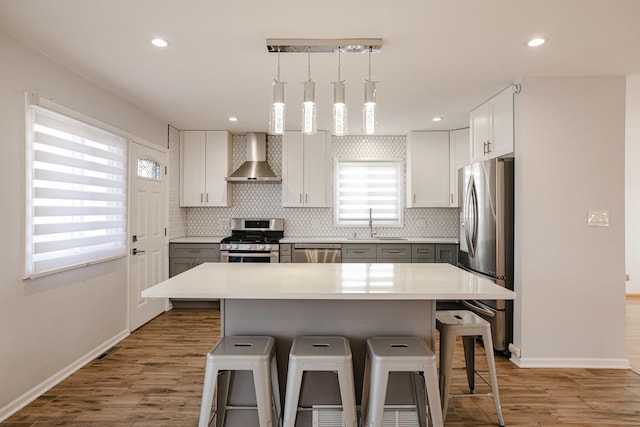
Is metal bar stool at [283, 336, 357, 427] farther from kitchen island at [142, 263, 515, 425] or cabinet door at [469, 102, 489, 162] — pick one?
cabinet door at [469, 102, 489, 162]

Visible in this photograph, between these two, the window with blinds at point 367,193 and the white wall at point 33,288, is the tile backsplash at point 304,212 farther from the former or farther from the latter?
the white wall at point 33,288

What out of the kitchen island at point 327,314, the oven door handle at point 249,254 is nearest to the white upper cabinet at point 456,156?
the oven door handle at point 249,254

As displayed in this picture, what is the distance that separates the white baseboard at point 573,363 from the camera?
3.04m

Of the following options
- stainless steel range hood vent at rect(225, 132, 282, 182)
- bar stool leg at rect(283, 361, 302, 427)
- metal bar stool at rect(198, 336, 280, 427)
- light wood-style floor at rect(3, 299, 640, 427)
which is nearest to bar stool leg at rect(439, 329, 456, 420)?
light wood-style floor at rect(3, 299, 640, 427)

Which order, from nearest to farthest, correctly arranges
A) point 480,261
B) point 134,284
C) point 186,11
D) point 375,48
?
point 186,11, point 375,48, point 480,261, point 134,284

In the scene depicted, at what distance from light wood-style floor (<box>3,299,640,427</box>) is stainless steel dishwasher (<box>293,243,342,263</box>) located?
1.78 metres

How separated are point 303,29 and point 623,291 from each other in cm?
323

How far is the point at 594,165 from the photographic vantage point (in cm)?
305

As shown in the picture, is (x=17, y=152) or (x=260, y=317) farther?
(x=17, y=152)

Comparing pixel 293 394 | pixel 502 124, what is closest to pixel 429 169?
pixel 502 124

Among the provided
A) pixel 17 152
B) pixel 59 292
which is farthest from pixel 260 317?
pixel 17 152

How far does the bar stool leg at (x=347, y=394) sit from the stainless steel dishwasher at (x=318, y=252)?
2969 millimetres

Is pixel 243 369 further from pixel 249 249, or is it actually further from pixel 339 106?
pixel 249 249

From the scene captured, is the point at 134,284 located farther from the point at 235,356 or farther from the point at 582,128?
the point at 582,128
